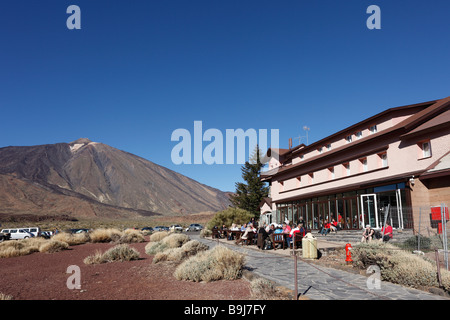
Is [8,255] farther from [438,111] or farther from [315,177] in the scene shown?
[438,111]

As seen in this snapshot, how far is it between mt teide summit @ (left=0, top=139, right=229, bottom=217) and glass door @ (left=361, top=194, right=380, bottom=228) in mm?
103518

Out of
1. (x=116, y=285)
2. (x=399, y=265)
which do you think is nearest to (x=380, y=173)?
Answer: (x=399, y=265)

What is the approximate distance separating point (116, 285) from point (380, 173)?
17.0 metres

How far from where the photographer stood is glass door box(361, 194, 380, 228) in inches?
778

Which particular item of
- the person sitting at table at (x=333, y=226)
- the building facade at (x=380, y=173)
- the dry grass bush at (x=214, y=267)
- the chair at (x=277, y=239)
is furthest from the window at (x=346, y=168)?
the dry grass bush at (x=214, y=267)

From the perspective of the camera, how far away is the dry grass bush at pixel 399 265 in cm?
761

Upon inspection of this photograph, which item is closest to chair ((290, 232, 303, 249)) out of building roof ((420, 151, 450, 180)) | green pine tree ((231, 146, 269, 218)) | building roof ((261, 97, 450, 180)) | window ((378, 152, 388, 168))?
building roof ((420, 151, 450, 180))

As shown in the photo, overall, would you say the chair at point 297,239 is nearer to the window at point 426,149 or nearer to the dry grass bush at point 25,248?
the window at point 426,149

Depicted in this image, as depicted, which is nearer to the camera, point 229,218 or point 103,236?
point 103,236

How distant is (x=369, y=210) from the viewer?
20.2 meters

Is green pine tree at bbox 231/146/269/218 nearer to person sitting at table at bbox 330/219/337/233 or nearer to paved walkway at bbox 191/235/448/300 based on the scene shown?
person sitting at table at bbox 330/219/337/233

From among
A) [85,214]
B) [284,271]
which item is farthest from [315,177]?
[85,214]

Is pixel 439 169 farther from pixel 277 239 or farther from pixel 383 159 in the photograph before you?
pixel 277 239

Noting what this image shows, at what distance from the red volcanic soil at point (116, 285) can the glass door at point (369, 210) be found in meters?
13.4
